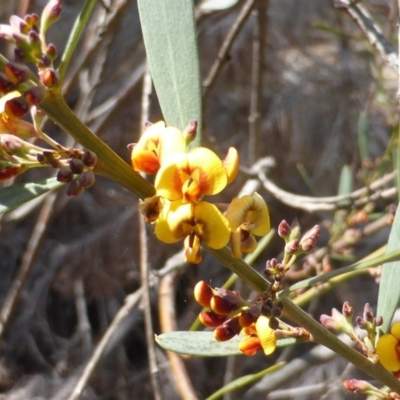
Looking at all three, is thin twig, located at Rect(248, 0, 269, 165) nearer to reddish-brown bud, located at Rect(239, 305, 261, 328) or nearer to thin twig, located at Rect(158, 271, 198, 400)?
thin twig, located at Rect(158, 271, 198, 400)

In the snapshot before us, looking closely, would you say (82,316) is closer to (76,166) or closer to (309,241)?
(309,241)

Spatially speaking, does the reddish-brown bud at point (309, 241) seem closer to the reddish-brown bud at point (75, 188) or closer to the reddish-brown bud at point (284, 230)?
the reddish-brown bud at point (284, 230)

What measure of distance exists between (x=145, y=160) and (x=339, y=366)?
8.69 feet

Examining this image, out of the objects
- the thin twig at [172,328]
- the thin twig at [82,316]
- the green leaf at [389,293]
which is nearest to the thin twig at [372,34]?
the green leaf at [389,293]

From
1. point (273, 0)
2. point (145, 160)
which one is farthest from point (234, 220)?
point (273, 0)

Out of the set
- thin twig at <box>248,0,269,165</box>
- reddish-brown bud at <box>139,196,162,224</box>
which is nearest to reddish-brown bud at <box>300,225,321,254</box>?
reddish-brown bud at <box>139,196,162,224</box>

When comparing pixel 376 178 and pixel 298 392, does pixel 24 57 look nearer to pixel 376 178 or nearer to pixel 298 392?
pixel 376 178

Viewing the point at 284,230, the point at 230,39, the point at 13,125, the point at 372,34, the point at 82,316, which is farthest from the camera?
the point at 82,316

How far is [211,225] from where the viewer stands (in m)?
0.69

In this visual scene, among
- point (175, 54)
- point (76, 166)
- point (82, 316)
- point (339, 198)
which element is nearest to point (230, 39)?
point (339, 198)

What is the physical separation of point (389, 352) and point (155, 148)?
0.42 metres

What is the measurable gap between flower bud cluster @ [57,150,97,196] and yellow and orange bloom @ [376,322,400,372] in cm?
46

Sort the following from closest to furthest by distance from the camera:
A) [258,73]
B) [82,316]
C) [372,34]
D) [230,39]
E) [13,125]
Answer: [13,125], [372,34], [230,39], [258,73], [82,316]

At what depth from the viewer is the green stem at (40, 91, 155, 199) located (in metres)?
0.70
